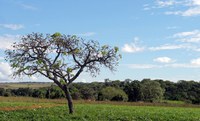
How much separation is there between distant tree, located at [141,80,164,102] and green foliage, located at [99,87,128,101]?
6812mm

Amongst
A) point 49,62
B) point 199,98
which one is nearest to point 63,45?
point 49,62

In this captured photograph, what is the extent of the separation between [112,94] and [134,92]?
10.5m

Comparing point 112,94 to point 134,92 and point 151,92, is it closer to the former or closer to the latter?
point 134,92

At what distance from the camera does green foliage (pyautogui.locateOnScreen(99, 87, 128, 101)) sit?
106488mm

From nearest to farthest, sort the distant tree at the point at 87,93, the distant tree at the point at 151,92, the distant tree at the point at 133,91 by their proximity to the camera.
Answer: the distant tree at the point at 87,93 → the distant tree at the point at 151,92 → the distant tree at the point at 133,91

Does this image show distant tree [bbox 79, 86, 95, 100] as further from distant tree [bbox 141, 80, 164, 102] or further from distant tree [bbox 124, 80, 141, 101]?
distant tree [bbox 141, 80, 164, 102]

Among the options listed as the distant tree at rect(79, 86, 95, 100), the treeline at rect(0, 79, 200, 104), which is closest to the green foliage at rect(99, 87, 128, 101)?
the treeline at rect(0, 79, 200, 104)

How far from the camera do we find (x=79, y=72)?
34.0m

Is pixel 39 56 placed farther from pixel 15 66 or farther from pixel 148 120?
pixel 148 120

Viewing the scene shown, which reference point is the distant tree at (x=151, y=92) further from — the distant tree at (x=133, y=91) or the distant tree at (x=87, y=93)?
the distant tree at (x=87, y=93)

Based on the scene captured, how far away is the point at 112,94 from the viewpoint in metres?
106

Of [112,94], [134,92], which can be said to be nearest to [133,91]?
[134,92]

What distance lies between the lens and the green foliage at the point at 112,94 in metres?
106

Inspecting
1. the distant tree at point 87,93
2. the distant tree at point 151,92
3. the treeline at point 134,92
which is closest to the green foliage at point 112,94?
the treeline at point 134,92
